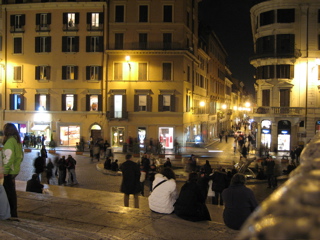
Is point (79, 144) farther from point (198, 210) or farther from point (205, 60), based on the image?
point (198, 210)

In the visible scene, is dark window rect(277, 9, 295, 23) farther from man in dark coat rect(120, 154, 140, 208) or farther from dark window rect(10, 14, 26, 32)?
man in dark coat rect(120, 154, 140, 208)

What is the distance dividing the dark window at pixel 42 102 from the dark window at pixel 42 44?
4766 millimetres

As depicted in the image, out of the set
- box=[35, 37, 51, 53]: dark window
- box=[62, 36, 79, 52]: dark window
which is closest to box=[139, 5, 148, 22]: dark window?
box=[62, 36, 79, 52]: dark window

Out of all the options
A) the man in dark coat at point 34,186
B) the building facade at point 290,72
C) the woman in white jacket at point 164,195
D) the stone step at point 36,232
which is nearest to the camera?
the stone step at point 36,232

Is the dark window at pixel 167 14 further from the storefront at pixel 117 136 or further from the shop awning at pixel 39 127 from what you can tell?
the shop awning at pixel 39 127

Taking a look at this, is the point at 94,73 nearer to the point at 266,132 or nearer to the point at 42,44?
the point at 42,44

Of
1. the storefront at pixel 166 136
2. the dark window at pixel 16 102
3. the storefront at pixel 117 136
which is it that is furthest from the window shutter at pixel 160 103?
the dark window at pixel 16 102

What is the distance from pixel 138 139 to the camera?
38.3 meters

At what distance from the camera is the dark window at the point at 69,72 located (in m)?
38.9

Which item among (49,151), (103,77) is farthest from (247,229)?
(103,77)

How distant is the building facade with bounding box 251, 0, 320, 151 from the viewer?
115ft

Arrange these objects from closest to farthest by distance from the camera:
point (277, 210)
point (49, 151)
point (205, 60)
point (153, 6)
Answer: point (277, 210), point (49, 151), point (153, 6), point (205, 60)

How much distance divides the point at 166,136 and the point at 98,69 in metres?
9.79

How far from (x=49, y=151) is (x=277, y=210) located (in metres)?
Result: 35.1
